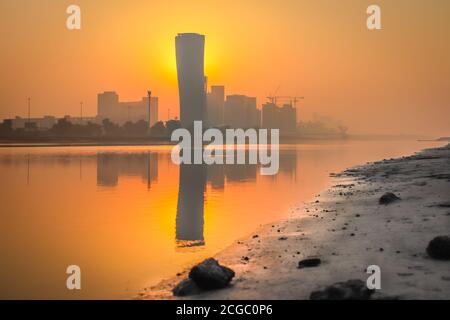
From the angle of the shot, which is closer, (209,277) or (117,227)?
(209,277)

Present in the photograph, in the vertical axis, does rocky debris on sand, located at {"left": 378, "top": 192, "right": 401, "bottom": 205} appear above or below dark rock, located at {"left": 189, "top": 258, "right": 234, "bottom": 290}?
above

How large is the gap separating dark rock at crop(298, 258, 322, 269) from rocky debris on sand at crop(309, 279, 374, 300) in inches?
109

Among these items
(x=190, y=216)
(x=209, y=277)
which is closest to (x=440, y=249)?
(x=209, y=277)

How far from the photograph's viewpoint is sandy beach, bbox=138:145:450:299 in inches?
496

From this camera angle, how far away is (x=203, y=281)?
516 inches

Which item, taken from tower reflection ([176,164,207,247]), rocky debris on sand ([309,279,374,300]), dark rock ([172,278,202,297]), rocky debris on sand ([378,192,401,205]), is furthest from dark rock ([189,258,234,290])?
rocky debris on sand ([378,192,401,205])

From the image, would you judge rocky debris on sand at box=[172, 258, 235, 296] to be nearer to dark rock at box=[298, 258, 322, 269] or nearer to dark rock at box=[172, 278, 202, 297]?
dark rock at box=[172, 278, 202, 297]

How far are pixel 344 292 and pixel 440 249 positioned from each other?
4.44 meters

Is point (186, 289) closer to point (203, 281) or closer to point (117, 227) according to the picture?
point (203, 281)

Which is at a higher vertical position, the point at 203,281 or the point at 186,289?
the point at 203,281

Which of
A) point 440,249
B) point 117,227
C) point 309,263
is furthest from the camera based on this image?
point 117,227

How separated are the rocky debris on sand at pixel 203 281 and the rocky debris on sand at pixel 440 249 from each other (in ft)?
19.9

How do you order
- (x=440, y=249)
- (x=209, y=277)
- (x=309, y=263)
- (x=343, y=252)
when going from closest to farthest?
(x=209, y=277) → (x=440, y=249) → (x=309, y=263) → (x=343, y=252)
